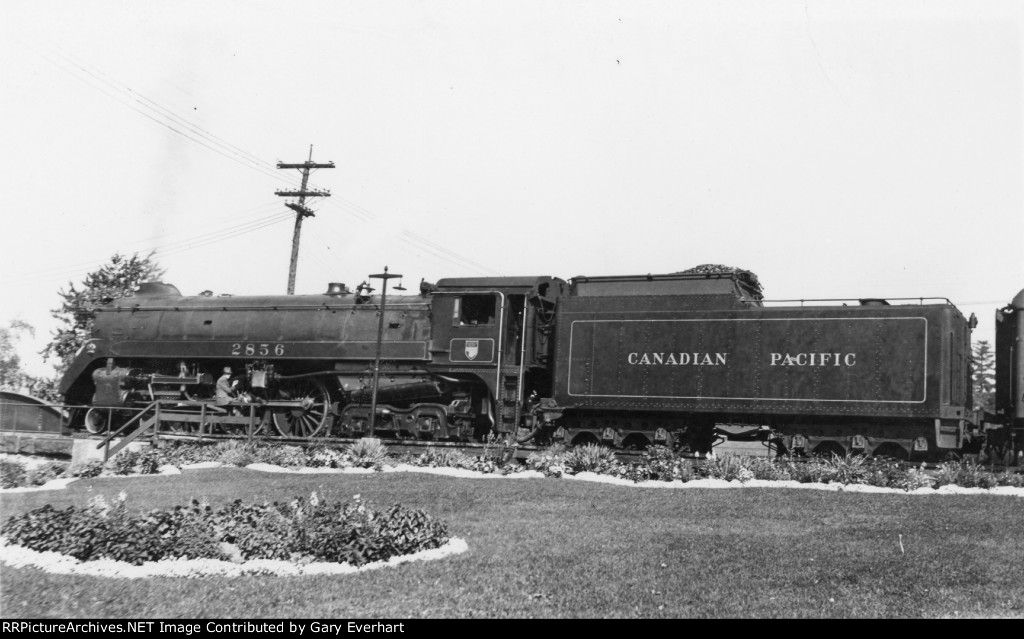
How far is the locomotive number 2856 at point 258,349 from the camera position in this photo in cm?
1845

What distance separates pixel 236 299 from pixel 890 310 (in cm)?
1338

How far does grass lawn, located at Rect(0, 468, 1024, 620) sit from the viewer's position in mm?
6004

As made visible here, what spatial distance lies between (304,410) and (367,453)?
3980 mm

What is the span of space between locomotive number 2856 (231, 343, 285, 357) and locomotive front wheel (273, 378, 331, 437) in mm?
786

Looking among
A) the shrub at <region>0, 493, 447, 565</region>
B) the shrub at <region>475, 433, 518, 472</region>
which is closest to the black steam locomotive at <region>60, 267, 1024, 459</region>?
the shrub at <region>475, 433, 518, 472</region>

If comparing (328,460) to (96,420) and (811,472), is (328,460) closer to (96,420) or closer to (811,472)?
(811,472)

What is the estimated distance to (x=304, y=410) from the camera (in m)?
18.4

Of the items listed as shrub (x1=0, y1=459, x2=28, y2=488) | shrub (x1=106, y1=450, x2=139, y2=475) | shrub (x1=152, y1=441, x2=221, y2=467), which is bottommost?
shrub (x1=0, y1=459, x2=28, y2=488)

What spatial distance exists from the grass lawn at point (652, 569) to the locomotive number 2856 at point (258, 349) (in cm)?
749

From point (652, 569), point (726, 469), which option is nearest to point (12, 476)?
point (726, 469)

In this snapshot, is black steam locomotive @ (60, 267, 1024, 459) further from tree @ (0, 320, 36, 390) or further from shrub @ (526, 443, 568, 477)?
tree @ (0, 320, 36, 390)

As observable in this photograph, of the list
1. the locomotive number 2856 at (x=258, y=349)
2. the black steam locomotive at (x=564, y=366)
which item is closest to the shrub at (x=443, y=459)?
the black steam locomotive at (x=564, y=366)

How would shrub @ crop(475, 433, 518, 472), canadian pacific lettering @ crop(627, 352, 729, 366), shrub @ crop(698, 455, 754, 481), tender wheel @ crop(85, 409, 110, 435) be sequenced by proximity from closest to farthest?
shrub @ crop(698, 455, 754, 481)
shrub @ crop(475, 433, 518, 472)
canadian pacific lettering @ crop(627, 352, 729, 366)
tender wheel @ crop(85, 409, 110, 435)
